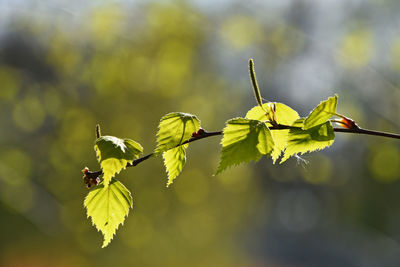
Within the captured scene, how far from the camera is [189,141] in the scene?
1.72 ft

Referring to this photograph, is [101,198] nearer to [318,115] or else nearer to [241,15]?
[318,115]

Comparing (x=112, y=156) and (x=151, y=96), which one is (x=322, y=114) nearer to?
(x=112, y=156)

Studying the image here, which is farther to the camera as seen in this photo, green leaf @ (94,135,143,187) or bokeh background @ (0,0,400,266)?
bokeh background @ (0,0,400,266)

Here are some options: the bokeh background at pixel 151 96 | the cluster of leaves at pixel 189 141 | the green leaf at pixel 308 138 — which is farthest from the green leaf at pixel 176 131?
the bokeh background at pixel 151 96

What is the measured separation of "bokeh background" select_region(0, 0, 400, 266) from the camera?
28.6 ft

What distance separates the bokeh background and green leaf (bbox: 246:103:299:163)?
7986mm

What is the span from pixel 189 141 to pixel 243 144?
0.21 feet

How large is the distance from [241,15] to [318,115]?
1169cm

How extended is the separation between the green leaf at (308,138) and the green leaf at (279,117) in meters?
0.04

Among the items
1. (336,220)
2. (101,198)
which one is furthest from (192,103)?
(336,220)

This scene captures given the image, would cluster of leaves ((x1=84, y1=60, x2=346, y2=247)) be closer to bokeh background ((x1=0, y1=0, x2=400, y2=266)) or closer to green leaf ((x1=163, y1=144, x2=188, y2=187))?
green leaf ((x1=163, y1=144, x2=188, y2=187))

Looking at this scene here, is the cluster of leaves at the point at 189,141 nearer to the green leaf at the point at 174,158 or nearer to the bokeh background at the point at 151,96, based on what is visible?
the green leaf at the point at 174,158

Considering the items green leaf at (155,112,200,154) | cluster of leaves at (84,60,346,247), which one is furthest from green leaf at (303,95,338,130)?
green leaf at (155,112,200,154)

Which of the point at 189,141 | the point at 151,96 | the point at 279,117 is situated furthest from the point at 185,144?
the point at 151,96
